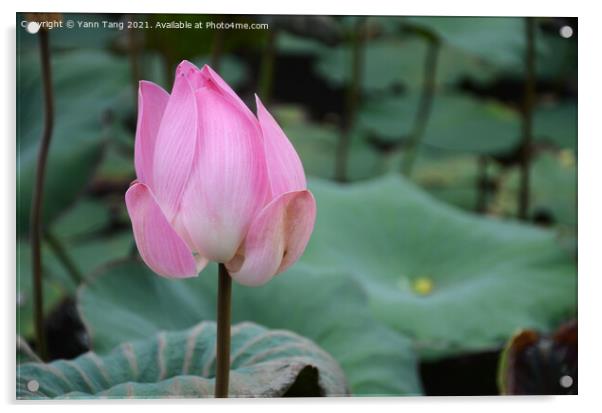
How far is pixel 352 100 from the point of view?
1180 millimetres

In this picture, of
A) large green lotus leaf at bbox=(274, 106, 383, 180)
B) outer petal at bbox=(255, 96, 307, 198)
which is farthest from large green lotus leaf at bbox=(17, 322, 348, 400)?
large green lotus leaf at bbox=(274, 106, 383, 180)

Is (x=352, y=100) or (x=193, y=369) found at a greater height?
(x=352, y=100)

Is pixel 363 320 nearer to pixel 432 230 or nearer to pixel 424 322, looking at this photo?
pixel 424 322

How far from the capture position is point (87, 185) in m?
1.12

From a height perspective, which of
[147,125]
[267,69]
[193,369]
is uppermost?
[267,69]

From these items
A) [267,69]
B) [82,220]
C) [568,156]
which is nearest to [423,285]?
[568,156]

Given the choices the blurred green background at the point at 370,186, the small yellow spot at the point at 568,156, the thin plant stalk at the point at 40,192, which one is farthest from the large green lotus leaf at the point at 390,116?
the thin plant stalk at the point at 40,192

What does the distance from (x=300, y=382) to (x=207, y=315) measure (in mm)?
255

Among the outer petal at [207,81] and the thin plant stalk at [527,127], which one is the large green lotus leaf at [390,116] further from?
the outer petal at [207,81]

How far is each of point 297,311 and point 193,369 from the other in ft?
0.80

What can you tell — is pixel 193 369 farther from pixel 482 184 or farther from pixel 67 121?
pixel 482 184

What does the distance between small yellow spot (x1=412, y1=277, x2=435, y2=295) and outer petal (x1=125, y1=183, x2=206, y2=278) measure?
61 cm

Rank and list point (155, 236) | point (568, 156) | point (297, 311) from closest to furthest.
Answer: point (155, 236)
point (297, 311)
point (568, 156)

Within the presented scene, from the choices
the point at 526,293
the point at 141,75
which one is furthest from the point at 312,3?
the point at 526,293
